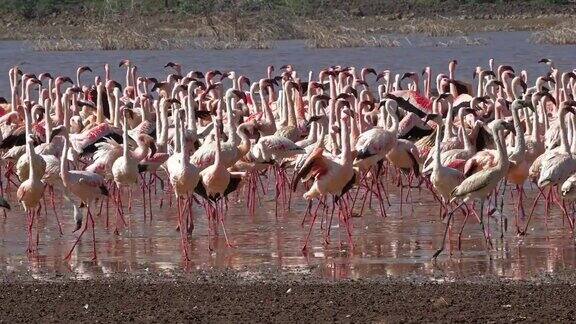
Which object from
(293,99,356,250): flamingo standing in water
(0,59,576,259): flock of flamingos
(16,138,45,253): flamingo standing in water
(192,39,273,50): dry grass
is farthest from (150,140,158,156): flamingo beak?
(192,39,273,50): dry grass

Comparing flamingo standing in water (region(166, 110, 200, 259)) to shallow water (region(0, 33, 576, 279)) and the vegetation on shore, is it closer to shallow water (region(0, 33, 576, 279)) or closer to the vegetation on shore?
shallow water (region(0, 33, 576, 279))

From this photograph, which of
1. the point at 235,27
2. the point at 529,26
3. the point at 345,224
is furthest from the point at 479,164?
the point at 529,26

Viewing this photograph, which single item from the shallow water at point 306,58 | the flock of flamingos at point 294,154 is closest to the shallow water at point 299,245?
the flock of flamingos at point 294,154

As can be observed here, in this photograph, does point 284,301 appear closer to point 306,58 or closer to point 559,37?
point 306,58

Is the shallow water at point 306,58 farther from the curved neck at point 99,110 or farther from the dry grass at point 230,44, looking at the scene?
the curved neck at point 99,110

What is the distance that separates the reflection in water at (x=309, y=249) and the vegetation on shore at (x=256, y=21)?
26.4 metres

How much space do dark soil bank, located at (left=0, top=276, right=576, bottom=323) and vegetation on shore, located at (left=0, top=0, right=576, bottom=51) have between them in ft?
97.4

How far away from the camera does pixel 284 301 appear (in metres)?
8.38

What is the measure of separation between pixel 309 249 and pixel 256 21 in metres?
33.4

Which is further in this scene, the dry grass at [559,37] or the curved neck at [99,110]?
the dry grass at [559,37]

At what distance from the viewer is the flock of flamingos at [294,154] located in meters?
11.1

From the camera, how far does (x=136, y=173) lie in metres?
12.1

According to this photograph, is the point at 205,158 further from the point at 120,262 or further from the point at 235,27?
the point at 235,27

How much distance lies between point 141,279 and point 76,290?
631 millimetres
